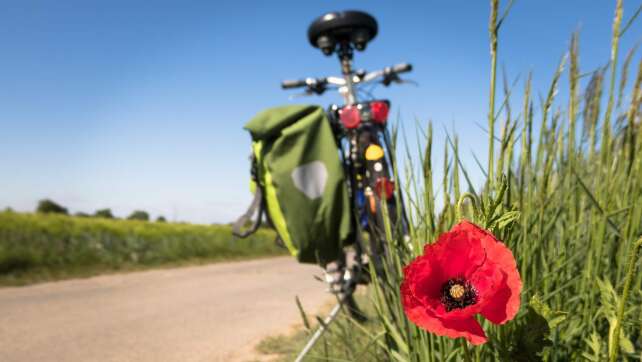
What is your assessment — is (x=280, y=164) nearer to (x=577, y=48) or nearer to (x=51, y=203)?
(x=577, y=48)

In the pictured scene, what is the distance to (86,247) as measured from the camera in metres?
7.11

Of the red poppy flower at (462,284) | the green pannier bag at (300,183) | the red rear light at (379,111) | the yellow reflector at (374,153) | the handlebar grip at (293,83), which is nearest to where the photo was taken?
the red poppy flower at (462,284)

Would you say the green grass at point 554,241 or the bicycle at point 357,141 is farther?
the bicycle at point 357,141

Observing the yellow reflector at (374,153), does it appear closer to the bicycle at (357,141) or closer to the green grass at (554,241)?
the bicycle at (357,141)

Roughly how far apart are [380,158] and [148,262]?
6.53 m

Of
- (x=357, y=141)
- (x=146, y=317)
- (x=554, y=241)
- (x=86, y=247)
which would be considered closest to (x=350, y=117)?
(x=357, y=141)

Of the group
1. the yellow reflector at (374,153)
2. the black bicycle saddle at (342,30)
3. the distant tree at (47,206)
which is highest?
the black bicycle saddle at (342,30)

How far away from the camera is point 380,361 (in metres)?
1.30

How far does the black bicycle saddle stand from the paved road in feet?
6.15

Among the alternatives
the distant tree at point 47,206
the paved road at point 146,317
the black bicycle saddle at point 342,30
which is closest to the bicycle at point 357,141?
the black bicycle saddle at point 342,30

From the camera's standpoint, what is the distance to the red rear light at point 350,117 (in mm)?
2346

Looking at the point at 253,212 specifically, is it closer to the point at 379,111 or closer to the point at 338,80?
the point at 379,111

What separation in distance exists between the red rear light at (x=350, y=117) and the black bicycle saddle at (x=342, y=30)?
599 mm

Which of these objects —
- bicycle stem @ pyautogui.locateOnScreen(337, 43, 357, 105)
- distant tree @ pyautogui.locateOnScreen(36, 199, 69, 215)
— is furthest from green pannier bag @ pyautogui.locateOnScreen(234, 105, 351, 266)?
distant tree @ pyautogui.locateOnScreen(36, 199, 69, 215)
